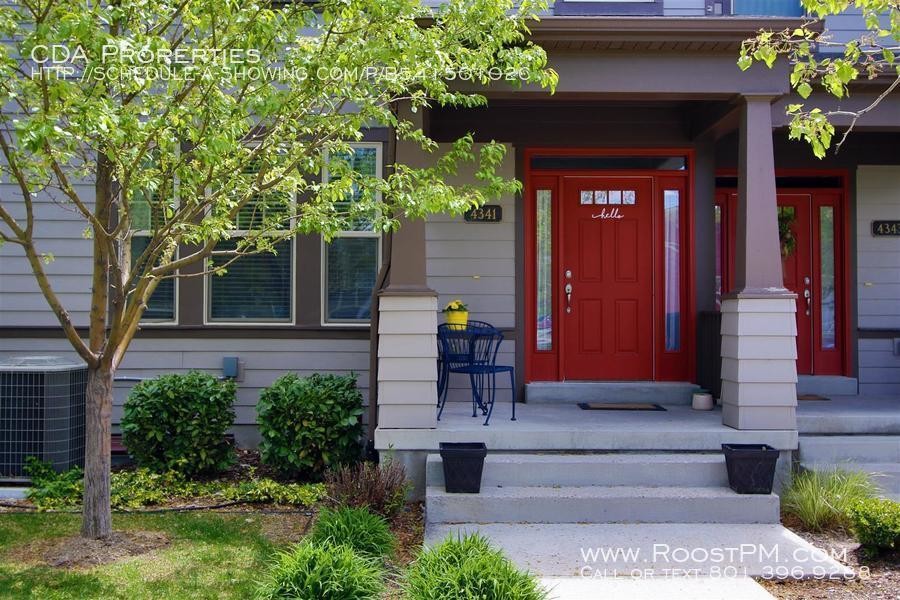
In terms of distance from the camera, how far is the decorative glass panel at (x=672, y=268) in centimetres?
775

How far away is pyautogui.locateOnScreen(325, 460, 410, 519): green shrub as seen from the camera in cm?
521

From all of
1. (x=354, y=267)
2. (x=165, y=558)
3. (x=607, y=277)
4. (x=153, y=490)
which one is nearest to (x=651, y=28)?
(x=607, y=277)

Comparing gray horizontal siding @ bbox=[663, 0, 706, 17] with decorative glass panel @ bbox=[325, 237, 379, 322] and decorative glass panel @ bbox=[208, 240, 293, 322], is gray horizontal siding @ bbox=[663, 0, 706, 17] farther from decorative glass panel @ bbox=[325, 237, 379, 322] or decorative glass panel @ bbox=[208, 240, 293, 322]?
decorative glass panel @ bbox=[208, 240, 293, 322]

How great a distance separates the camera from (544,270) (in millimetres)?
7789

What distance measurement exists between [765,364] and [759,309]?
420 mm

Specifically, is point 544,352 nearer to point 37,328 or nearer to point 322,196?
point 322,196

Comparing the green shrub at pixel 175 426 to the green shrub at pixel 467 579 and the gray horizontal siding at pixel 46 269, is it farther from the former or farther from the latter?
the green shrub at pixel 467 579

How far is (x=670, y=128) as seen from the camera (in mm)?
7715

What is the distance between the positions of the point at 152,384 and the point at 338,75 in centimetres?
314

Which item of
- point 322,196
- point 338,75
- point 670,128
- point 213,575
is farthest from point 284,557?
point 670,128

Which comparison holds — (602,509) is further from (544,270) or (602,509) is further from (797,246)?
(797,246)

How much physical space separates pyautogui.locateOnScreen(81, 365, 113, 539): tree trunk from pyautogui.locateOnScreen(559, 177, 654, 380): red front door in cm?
421

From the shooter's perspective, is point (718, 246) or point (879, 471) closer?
point (879, 471)

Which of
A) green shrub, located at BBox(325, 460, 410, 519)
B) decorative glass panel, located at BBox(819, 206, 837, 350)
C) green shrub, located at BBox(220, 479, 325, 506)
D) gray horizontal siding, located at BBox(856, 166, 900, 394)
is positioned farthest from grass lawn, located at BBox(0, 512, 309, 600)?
gray horizontal siding, located at BBox(856, 166, 900, 394)
